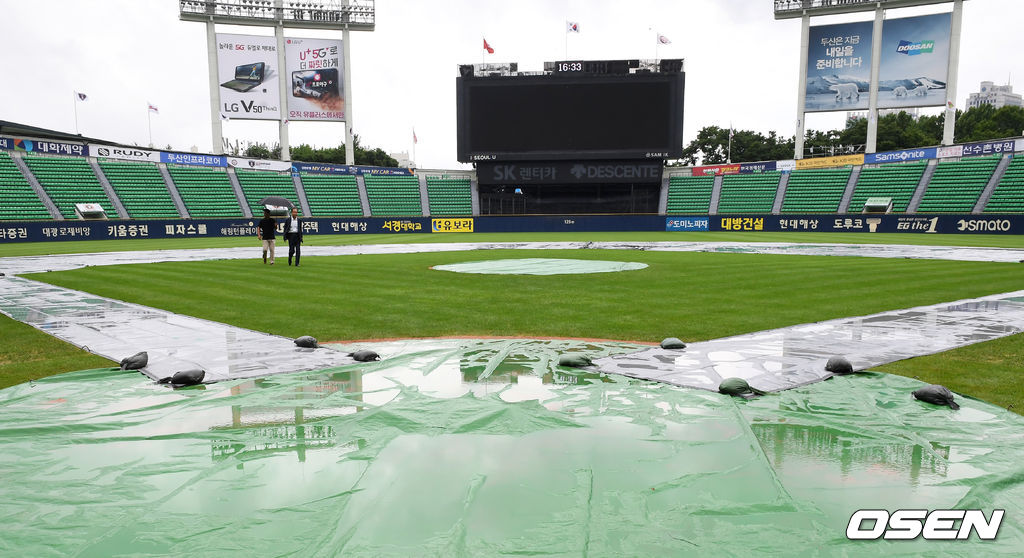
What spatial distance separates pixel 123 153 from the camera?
163ft

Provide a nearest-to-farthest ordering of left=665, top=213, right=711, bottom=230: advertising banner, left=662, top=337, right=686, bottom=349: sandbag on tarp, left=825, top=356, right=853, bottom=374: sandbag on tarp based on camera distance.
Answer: left=825, top=356, right=853, bottom=374: sandbag on tarp, left=662, top=337, right=686, bottom=349: sandbag on tarp, left=665, top=213, right=711, bottom=230: advertising banner

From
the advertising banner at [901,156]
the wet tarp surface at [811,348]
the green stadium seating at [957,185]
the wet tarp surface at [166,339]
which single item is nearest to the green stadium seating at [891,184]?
the advertising banner at [901,156]

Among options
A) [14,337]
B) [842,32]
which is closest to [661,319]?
[14,337]

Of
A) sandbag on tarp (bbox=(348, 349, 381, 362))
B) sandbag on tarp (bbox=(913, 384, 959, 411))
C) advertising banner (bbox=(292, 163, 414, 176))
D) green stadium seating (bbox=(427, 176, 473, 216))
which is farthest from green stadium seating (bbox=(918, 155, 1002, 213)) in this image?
sandbag on tarp (bbox=(348, 349, 381, 362))

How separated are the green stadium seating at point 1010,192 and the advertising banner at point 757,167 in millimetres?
17701

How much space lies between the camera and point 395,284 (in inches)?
565

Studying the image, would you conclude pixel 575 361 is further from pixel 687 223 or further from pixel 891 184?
pixel 891 184

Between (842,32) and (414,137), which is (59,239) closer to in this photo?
(414,137)

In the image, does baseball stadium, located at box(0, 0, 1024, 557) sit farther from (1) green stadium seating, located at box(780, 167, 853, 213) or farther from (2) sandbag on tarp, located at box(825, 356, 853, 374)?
(1) green stadium seating, located at box(780, 167, 853, 213)

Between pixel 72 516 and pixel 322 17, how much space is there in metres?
58.1

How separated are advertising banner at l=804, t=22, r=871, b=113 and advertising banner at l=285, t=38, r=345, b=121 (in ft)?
136

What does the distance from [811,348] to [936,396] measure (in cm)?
222

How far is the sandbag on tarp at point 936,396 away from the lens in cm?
499

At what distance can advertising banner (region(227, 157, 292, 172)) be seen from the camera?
5428cm
